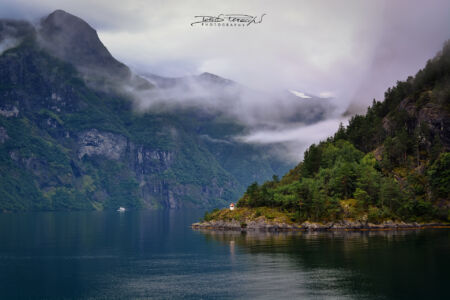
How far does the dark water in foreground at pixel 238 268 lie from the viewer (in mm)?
93188

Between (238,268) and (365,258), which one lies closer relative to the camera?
(238,268)

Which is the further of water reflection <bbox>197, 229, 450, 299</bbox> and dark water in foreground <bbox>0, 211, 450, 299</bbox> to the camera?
dark water in foreground <bbox>0, 211, 450, 299</bbox>

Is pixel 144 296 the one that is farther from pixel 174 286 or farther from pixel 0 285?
pixel 0 285

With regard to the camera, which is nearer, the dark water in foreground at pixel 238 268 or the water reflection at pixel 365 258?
the water reflection at pixel 365 258

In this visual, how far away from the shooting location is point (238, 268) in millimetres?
118188

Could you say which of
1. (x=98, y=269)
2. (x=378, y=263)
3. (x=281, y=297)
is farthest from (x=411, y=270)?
(x=98, y=269)

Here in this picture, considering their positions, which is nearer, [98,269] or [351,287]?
[351,287]

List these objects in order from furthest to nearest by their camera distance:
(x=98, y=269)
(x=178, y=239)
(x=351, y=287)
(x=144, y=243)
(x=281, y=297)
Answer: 1. (x=178, y=239)
2. (x=144, y=243)
3. (x=98, y=269)
4. (x=351, y=287)
5. (x=281, y=297)

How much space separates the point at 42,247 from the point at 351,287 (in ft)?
368

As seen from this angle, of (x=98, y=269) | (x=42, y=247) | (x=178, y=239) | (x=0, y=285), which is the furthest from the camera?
(x=178, y=239)

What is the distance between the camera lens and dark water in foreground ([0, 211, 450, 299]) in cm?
9319

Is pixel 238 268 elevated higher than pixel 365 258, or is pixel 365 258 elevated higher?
pixel 365 258

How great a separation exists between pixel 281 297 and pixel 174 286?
23972 millimetres

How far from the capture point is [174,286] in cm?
10019
